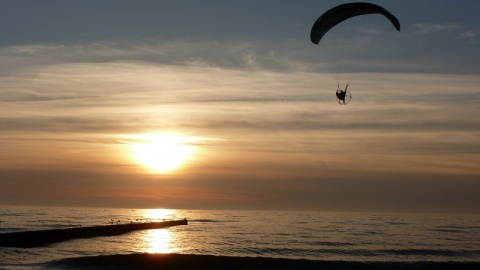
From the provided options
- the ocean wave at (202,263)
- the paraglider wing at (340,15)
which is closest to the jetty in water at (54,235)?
the ocean wave at (202,263)

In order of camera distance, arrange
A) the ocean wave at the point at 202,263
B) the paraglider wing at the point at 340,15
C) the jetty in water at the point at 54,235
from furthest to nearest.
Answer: the jetty in water at the point at 54,235, the ocean wave at the point at 202,263, the paraglider wing at the point at 340,15

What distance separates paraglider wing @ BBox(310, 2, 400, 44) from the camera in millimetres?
26953

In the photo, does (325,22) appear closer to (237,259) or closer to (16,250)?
(237,259)

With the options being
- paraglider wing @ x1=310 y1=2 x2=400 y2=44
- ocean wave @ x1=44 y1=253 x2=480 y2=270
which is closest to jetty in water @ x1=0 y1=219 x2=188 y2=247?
ocean wave @ x1=44 y1=253 x2=480 y2=270

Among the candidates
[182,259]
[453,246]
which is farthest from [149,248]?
[453,246]

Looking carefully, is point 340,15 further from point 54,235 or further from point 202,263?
point 54,235

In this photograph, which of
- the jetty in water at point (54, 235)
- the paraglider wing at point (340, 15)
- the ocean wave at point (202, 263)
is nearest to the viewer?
the paraglider wing at point (340, 15)

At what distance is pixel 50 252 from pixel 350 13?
2370 cm

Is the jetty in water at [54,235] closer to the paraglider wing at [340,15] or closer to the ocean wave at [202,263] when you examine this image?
the ocean wave at [202,263]

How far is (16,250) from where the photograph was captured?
34969 millimetres

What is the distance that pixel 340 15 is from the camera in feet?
92.3

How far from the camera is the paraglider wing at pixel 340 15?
26953mm

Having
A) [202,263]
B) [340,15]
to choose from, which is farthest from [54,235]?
[340,15]

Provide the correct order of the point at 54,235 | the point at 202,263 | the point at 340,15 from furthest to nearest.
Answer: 1. the point at 54,235
2. the point at 202,263
3. the point at 340,15
